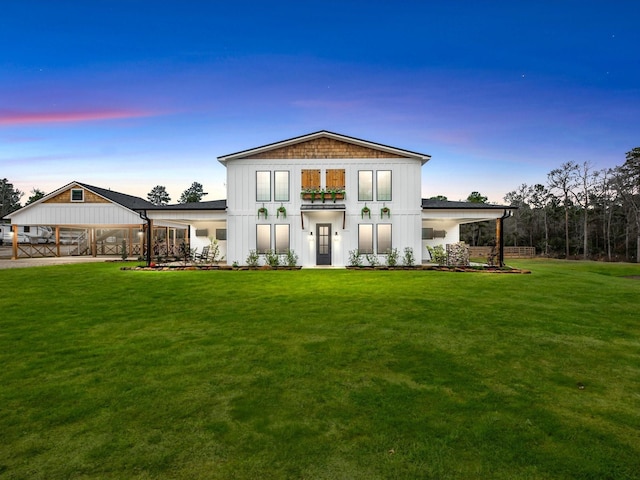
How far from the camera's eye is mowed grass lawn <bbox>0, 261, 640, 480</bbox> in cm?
233

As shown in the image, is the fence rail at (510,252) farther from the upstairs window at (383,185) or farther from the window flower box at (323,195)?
the window flower box at (323,195)

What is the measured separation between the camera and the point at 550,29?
56.2ft

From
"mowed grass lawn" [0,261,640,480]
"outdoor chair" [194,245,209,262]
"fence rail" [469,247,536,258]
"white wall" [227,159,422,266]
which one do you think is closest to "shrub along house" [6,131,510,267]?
"white wall" [227,159,422,266]

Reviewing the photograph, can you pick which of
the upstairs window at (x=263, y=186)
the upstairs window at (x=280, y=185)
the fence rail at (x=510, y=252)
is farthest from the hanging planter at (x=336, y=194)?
the fence rail at (x=510, y=252)

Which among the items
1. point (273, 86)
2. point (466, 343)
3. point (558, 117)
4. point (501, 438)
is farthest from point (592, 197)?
point (501, 438)

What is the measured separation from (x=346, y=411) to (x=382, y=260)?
14.6 meters

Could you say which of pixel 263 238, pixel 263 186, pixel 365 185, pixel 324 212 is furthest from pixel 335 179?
pixel 263 238

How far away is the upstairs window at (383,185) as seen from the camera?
687 inches

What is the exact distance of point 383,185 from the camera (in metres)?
17.5

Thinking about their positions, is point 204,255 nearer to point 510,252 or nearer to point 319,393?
point 319,393

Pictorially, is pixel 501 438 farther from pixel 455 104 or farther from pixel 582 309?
pixel 455 104

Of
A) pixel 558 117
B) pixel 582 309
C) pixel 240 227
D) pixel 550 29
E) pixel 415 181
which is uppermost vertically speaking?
pixel 550 29

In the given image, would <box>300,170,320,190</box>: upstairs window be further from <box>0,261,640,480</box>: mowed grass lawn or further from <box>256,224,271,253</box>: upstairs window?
<box>0,261,640,480</box>: mowed grass lawn

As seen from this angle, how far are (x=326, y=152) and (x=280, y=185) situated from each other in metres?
3.08
